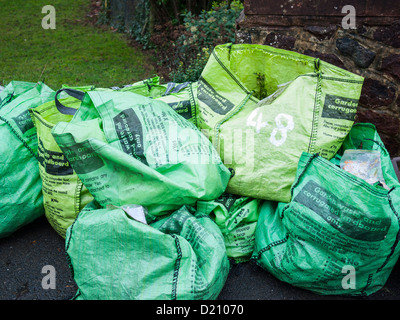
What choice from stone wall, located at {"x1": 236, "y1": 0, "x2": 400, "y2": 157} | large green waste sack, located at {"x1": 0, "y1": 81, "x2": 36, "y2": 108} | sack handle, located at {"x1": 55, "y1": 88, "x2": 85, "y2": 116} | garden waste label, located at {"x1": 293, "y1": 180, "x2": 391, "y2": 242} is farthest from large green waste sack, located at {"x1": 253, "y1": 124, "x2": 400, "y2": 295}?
large green waste sack, located at {"x1": 0, "y1": 81, "x2": 36, "y2": 108}

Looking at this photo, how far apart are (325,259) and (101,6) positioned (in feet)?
21.0

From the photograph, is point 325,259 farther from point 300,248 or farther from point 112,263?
point 112,263

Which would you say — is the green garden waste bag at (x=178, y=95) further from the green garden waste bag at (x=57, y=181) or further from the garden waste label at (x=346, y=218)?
the garden waste label at (x=346, y=218)

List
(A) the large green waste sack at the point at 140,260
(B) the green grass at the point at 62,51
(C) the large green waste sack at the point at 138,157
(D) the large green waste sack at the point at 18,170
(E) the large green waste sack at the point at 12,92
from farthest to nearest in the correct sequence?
(B) the green grass at the point at 62,51, (E) the large green waste sack at the point at 12,92, (D) the large green waste sack at the point at 18,170, (C) the large green waste sack at the point at 138,157, (A) the large green waste sack at the point at 140,260

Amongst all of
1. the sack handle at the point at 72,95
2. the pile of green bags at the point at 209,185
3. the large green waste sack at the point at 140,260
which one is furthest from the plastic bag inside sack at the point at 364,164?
the sack handle at the point at 72,95

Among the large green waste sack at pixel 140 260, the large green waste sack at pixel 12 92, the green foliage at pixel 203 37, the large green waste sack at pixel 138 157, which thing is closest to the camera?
the large green waste sack at pixel 140 260

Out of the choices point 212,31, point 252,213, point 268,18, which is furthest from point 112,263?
point 212,31

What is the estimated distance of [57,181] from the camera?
1855 mm

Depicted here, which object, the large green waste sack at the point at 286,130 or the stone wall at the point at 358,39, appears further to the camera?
the stone wall at the point at 358,39

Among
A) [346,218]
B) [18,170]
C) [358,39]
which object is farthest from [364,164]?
[18,170]

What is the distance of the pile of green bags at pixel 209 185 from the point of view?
1.51 m

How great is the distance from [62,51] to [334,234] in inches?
183

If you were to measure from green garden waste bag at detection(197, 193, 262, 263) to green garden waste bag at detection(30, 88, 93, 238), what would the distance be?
25.8 inches

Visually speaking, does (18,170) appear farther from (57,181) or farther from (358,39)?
(358,39)
